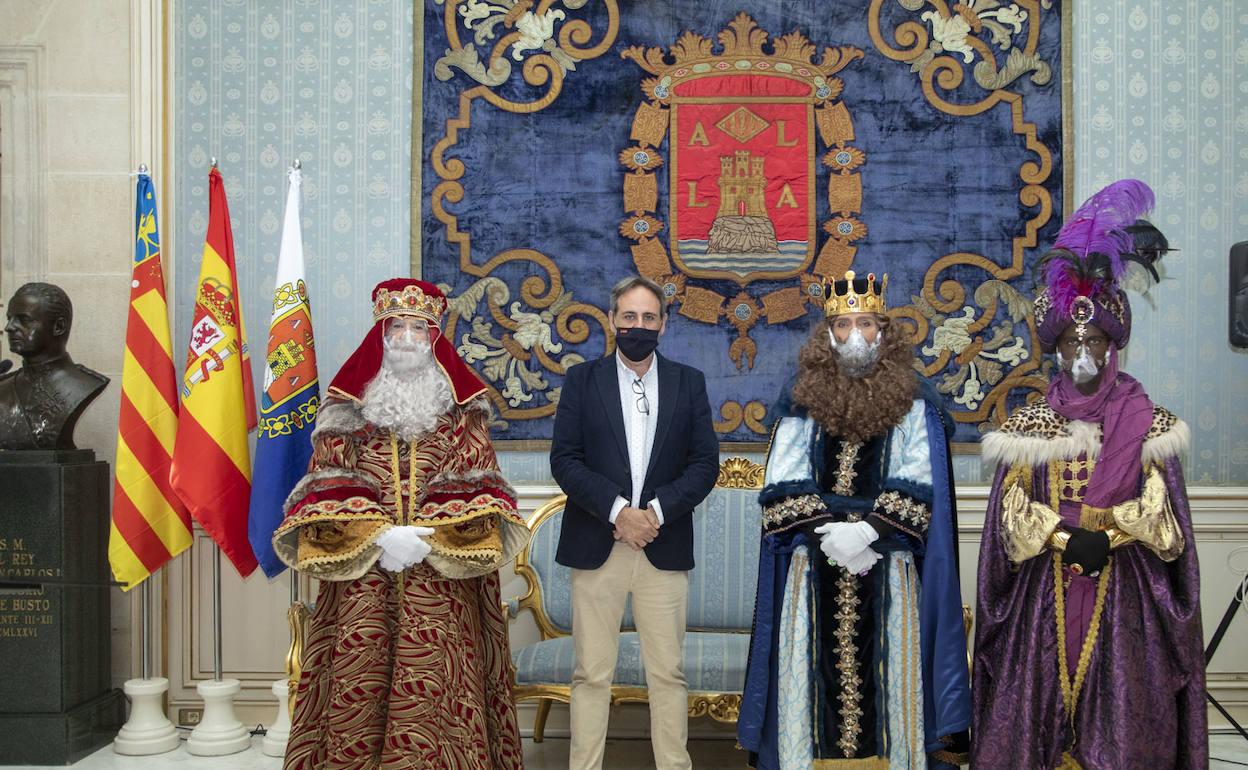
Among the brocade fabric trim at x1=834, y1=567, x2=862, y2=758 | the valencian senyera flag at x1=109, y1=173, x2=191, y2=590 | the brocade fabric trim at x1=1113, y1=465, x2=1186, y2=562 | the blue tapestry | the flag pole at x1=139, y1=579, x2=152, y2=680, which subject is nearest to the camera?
the brocade fabric trim at x1=1113, y1=465, x2=1186, y2=562

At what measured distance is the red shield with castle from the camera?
5.04 metres

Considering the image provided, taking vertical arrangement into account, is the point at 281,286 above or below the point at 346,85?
below

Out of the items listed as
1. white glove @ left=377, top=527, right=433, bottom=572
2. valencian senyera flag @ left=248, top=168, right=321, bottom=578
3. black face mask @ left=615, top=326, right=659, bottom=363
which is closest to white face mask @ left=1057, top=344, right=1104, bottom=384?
black face mask @ left=615, top=326, right=659, bottom=363

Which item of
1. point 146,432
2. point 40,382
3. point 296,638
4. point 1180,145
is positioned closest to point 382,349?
point 296,638

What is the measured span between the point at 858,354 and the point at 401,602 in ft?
6.00

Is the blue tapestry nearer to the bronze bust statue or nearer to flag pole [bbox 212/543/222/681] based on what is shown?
flag pole [bbox 212/543/222/681]

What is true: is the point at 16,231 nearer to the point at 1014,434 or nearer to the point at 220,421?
the point at 220,421

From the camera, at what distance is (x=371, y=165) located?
512 centimetres

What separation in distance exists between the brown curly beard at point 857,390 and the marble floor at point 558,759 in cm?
→ 175

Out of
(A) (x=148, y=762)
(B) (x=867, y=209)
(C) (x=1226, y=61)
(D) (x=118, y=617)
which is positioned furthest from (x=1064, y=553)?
(D) (x=118, y=617)

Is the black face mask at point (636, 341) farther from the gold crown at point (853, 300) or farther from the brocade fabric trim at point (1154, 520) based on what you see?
the brocade fabric trim at point (1154, 520)

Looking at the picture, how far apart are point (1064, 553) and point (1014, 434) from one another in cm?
43

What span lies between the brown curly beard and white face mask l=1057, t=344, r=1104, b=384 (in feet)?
1.69

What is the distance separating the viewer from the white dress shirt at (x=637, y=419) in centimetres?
376
